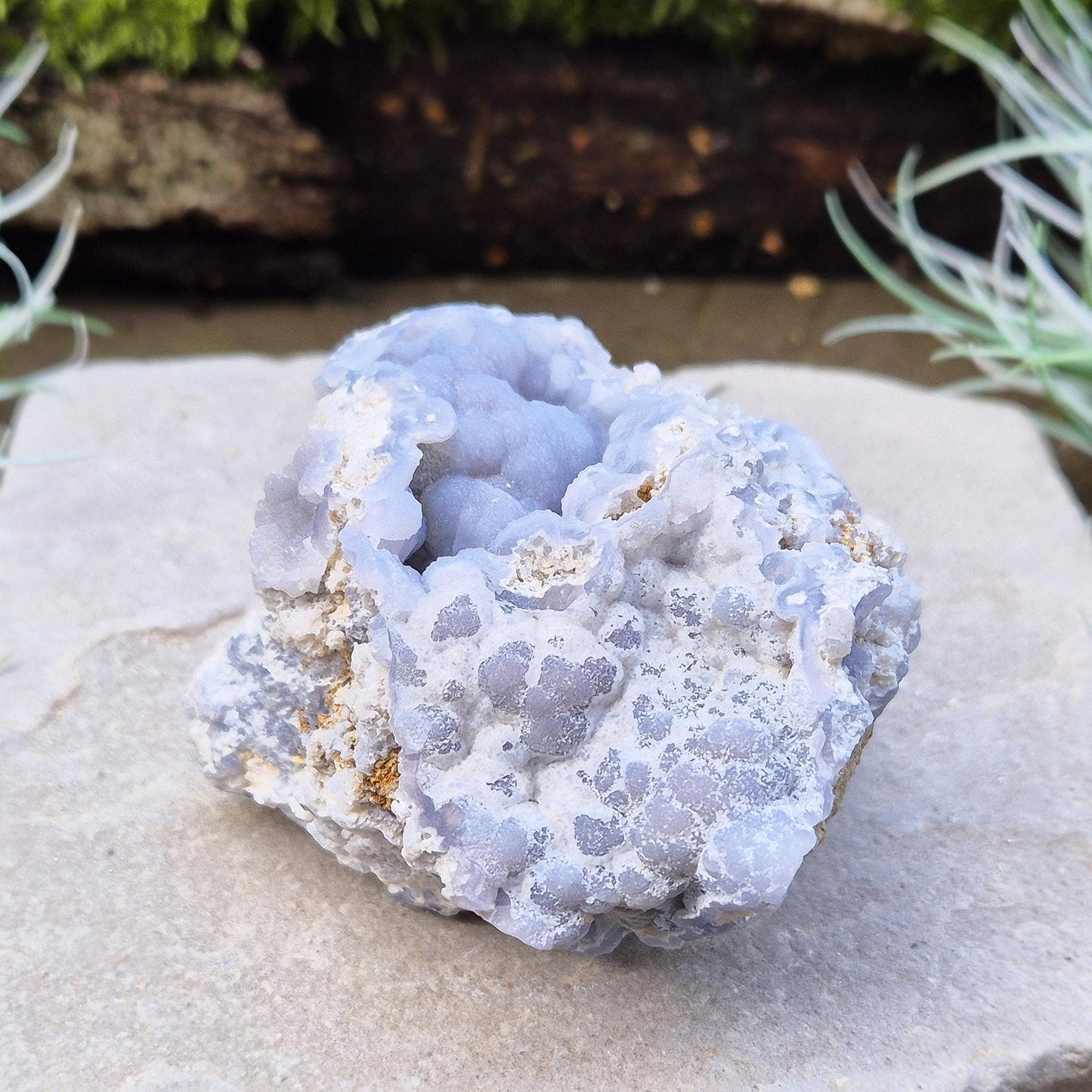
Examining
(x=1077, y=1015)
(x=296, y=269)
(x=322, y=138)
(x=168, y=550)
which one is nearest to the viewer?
(x=1077, y=1015)

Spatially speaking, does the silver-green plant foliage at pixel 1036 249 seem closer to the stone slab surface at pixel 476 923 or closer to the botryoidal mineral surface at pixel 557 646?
the stone slab surface at pixel 476 923

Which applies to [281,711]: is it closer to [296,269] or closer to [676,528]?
[676,528]

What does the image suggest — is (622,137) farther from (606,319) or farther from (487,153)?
(606,319)

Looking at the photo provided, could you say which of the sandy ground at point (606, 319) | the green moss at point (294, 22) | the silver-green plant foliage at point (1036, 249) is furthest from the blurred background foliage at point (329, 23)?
the sandy ground at point (606, 319)

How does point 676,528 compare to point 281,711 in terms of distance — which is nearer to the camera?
point 676,528

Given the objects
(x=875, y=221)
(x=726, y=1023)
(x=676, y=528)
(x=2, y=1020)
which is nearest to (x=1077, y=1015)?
(x=726, y=1023)

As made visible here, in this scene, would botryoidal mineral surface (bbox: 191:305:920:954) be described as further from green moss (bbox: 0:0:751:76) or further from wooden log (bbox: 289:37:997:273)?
wooden log (bbox: 289:37:997:273)

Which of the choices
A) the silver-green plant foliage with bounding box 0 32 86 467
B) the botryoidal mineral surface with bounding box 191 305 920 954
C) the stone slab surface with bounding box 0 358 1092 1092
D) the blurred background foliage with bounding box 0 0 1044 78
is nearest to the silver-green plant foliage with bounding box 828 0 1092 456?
the blurred background foliage with bounding box 0 0 1044 78
